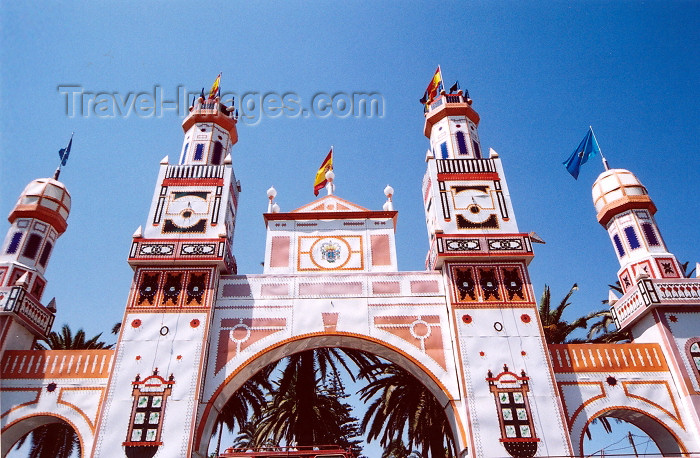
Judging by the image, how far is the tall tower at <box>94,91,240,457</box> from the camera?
18797mm

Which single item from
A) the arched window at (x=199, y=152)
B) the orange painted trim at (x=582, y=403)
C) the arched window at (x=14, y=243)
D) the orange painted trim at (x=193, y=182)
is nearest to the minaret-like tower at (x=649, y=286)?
the orange painted trim at (x=582, y=403)

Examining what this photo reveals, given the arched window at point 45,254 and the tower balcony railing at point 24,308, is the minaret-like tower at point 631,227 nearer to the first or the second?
the tower balcony railing at point 24,308

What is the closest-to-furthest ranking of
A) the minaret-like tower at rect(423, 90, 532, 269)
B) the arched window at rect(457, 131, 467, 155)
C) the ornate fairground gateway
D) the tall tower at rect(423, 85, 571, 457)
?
1. the tall tower at rect(423, 85, 571, 457)
2. the ornate fairground gateway
3. the minaret-like tower at rect(423, 90, 532, 269)
4. the arched window at rect(457, 131, 467, 155)

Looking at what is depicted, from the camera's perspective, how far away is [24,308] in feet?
70.9

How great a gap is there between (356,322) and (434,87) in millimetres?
15467

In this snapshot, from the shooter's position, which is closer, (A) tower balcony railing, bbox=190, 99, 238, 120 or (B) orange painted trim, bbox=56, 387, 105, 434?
(B) orange painted trim, bbox=56, 387, 105, 434

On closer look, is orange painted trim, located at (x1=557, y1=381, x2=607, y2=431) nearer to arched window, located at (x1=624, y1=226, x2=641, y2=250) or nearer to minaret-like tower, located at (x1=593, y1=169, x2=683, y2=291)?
minaret-like tower, located at (x1=593, y1=169, x2=683, y2=291)

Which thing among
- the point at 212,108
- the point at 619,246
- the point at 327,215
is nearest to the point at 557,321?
the point at 619,246

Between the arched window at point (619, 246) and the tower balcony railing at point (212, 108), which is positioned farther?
the tower balcony railing at point (212, 108)

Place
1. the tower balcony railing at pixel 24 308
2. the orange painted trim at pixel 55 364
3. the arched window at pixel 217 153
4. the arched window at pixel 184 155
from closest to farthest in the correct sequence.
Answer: the orange painted trim at pixel 55 364
the tower balcony railing at pixel 24 308
the arched window at pixel 184 155
the arched window at pixel 217 153

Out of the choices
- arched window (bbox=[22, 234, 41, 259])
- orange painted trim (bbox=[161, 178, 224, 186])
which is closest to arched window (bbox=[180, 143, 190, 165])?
orange painted trim (bbox=[161, 178, 224, 186])

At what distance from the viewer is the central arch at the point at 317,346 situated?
63.2ft

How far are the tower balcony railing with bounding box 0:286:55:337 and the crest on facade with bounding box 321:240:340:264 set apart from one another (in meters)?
12.0

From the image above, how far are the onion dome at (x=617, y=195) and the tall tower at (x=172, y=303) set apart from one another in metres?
17.2
